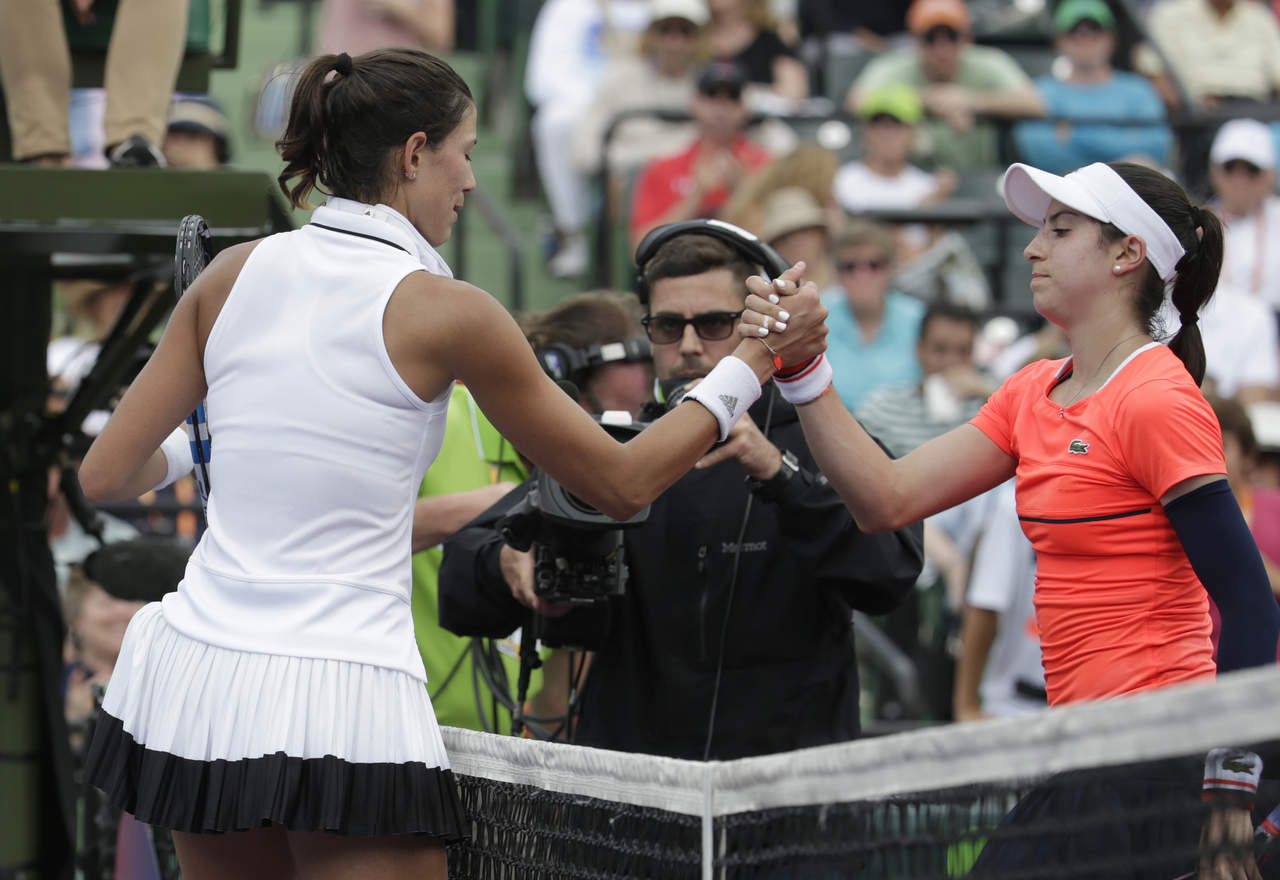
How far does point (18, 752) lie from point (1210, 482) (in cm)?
368

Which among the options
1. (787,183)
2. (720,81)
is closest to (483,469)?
(787,183)

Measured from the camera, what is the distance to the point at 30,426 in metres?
5.23

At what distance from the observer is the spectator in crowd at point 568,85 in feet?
34.6

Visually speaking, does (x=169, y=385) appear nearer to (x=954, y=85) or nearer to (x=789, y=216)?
(x=789, y=216)

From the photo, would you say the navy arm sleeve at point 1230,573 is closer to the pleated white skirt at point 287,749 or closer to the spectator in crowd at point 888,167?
the pleated white skirt at point 287,749

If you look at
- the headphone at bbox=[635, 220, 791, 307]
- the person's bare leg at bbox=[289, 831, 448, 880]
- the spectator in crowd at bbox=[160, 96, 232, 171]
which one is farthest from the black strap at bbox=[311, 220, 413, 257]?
the spectator in crowd at bbox=[160, 96, 232, 171]

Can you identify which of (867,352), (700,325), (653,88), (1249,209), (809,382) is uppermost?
(653,88)

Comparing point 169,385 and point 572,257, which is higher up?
point 572,257

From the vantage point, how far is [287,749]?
99.2 inches

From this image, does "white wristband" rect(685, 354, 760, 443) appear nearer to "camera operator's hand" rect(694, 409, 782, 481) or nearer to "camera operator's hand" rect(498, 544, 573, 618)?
"camera operator's hand" rect(694, 409, 782, 481)

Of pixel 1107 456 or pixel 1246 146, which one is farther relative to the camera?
pixel 1246 146

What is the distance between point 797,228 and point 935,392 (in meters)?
1.05

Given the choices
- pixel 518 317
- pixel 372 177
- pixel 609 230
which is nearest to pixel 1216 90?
pixel 609 230

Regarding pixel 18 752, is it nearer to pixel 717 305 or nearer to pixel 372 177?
pixel 717 305
